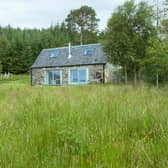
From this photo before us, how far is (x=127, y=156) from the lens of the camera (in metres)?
2.48

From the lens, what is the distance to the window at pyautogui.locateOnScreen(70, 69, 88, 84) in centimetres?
2675

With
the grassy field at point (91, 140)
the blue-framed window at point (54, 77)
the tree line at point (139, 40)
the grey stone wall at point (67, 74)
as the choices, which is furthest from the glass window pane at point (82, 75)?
the grassy field at point (91, 140)

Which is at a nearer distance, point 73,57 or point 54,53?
point 73,57

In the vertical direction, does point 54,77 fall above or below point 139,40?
below

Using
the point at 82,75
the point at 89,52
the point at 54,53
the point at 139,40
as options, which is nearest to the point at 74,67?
the point at 82,75

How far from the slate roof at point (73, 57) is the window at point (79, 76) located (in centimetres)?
73

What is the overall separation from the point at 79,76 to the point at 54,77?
2.91m

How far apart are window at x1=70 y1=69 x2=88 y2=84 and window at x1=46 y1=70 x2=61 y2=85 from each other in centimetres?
148

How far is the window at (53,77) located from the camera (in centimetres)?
2848

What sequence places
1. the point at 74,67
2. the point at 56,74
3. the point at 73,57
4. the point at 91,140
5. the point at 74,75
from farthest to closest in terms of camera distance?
1. the point at 56,74
2. the point at 73,57
3. the point at 74,75
4. the point at 74,67
5. the point at 91,140

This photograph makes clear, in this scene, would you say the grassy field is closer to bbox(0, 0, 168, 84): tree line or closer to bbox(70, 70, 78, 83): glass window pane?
bbox(0, 0, 168, 84): tree line

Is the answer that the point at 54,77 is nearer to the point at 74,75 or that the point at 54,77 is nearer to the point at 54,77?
the point at 54,77

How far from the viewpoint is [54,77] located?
28.8m

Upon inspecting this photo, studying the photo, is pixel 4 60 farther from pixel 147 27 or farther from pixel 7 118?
pixel 7 118
